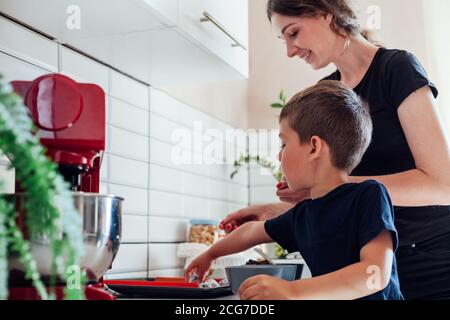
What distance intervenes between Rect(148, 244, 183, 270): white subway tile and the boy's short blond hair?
89 cm

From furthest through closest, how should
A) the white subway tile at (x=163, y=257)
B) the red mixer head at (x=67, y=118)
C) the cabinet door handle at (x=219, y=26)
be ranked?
the white subway tile at (x=163, y=257), the cabinet door handle at (x=219, y=26), the red mixer head at (x=67, y=118)

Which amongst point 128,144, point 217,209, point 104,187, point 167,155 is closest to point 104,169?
point 104,187

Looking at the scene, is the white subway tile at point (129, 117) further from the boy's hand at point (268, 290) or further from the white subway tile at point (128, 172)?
the boy's hand at point (268, 290)

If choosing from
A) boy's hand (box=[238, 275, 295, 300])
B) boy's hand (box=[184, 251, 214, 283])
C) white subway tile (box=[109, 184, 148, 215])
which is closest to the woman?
boy's hand (box=[184, 251, 214, 283])

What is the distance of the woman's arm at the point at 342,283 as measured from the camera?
0.65 meters

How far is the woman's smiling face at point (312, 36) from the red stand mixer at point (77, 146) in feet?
2.20

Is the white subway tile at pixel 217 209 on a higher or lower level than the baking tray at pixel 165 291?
higher

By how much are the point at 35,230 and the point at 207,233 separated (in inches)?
54.1

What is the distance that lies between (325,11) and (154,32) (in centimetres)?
39

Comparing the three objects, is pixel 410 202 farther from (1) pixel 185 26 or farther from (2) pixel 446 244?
(1) pixel 185 26

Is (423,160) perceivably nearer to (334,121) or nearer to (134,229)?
(334,121)

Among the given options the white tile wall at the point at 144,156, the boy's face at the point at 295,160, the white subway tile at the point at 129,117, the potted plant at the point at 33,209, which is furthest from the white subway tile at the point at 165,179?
the potted plant at the point at 33,209

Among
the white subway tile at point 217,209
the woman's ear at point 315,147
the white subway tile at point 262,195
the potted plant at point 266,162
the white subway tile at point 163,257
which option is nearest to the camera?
the woman's ear at point 315,147
